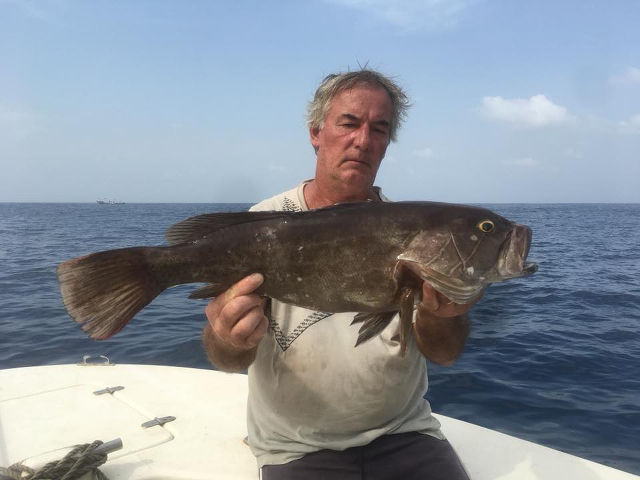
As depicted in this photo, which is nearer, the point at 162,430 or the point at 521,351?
the point at 162,430

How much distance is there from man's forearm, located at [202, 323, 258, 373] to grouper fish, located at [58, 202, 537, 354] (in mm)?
534

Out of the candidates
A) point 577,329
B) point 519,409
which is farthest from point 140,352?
point 577,329

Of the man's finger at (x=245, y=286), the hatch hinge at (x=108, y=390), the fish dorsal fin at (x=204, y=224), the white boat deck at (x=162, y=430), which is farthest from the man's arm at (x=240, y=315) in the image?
the hatch hinge at (x=108, y=390)

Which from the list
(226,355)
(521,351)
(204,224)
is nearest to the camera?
(204,224)

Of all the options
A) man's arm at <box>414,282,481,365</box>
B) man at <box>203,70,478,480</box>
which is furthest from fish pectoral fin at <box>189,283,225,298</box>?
man's arm at <box>414,282,481,365</box>

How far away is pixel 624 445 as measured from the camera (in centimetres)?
662

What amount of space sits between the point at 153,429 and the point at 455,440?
2922 millimetres

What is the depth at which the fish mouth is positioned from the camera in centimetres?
282

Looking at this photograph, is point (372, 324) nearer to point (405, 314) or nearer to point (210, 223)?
point (405, 314)

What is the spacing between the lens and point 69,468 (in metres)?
3.48

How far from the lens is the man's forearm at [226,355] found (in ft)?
10.9

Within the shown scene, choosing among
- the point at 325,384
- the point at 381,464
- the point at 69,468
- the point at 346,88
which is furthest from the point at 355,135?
the point at 69,468

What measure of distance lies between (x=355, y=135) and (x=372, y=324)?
166 centimetres

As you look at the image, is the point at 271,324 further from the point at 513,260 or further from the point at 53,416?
the point at 53,416
